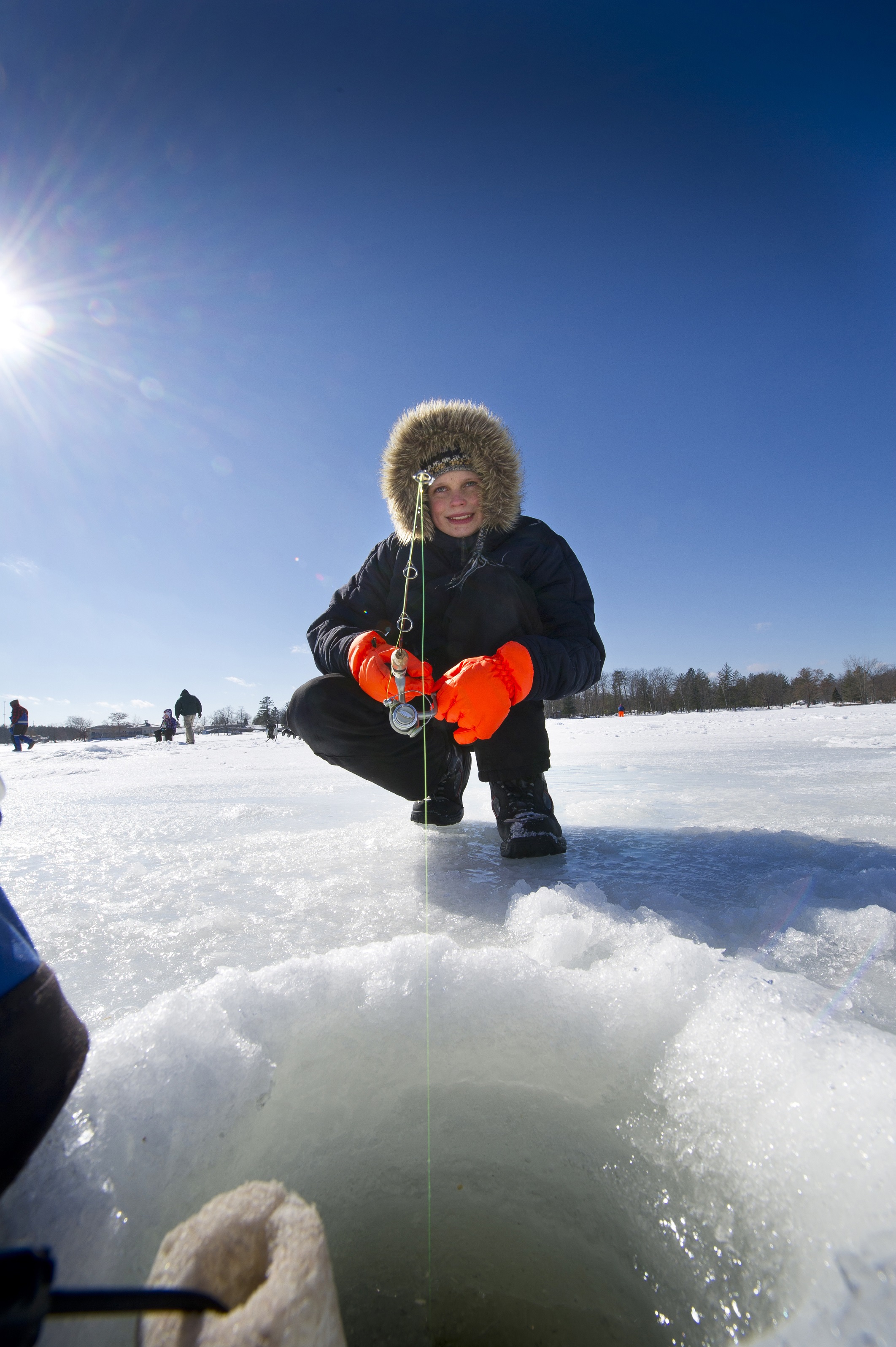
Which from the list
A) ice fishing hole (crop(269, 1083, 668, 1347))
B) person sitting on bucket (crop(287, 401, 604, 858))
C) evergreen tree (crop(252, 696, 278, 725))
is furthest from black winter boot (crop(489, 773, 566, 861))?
evergreen tree (crop(252, 696, 278, 725))

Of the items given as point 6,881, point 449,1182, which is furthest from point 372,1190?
point 6,881

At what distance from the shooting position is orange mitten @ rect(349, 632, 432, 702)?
1.89m

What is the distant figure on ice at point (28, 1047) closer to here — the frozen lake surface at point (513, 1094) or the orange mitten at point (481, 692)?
the frozen lake surface at point (513, 1094)

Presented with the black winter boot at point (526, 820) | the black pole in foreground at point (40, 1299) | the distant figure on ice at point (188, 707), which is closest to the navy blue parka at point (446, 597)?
the black winter boot at point (526, 820)

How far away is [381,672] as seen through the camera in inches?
75.7

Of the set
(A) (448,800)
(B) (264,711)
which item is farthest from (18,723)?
(B) (264,711)

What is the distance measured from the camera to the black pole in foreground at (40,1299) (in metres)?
0.31

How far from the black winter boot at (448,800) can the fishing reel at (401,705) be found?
557mm

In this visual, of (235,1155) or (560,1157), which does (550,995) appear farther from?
(235,1155)

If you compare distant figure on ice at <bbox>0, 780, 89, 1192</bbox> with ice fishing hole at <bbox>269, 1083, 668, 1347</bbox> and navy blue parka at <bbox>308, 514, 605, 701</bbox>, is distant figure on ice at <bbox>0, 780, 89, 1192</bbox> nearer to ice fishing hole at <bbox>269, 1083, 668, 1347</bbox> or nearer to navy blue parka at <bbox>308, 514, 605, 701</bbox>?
ice fishing hole at <bbox>269, 1083, 668, 1347</bbox>

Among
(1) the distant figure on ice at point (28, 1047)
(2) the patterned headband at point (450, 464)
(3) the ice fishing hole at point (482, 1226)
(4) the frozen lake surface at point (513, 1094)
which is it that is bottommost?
(3) the ice fishing hole at point (482, 1226)

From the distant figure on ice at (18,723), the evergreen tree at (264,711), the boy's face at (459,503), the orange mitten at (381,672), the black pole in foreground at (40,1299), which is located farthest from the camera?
the evergreen tree at (264,711)

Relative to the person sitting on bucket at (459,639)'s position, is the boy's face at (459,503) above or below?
above

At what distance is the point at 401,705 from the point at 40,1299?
5.03 ft
